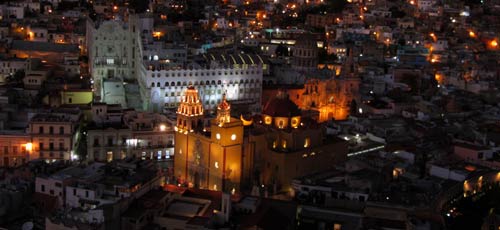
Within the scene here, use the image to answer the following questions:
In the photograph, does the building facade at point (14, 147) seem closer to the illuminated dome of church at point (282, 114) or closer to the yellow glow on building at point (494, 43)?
the illuminated dome of church at point (282, 114)

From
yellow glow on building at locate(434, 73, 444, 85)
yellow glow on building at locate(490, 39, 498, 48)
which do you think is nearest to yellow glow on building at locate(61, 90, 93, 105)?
yellow glow on building at locate(434, 73, 444, 85)

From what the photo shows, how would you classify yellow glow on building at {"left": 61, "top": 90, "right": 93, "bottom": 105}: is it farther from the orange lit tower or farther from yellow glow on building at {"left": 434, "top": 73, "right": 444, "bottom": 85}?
yellow glow on building at {"left": 434, "top": 73, "right": 444, "bottom": 85}

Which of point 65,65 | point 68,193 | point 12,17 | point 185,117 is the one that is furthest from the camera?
point 12,17

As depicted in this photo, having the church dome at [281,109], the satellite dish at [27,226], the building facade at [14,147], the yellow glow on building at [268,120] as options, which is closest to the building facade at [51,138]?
the building facade at [14,147]

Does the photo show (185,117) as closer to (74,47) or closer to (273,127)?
(273,127)

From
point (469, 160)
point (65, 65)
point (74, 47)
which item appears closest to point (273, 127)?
point (469, 160)

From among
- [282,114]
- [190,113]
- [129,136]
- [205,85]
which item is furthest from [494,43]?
[129,136]
